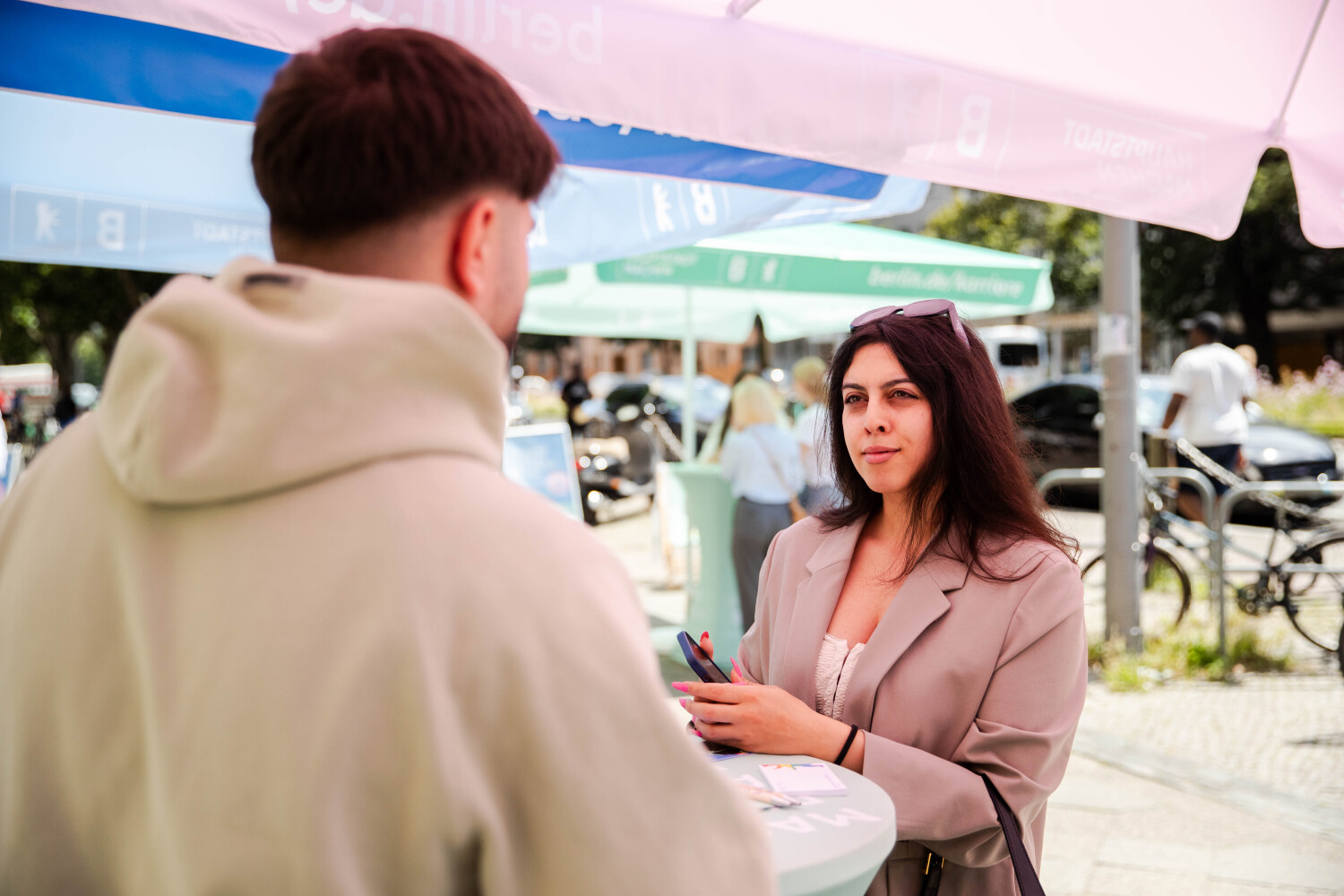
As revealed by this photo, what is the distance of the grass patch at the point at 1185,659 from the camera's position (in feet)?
19.9

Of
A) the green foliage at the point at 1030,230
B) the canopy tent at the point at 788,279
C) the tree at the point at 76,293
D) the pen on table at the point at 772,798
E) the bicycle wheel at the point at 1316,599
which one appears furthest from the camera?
the green foliage at the point at 1030,230

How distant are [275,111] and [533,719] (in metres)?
0.57

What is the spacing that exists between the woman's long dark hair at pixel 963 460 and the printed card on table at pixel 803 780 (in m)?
0.60

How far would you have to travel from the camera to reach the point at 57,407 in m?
22.2

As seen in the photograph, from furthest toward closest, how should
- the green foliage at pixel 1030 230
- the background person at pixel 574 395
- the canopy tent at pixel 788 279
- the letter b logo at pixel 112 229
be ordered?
the green foliage at pixel 1030 230 → the background person at pixel 574 395 → the canopy tent at pixel 788 279 → the letter b logo at pixel 112 229

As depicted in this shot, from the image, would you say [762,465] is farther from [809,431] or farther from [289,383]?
[289,383]

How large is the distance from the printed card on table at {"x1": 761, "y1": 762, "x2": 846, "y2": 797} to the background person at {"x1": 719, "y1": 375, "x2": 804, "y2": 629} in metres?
4.62

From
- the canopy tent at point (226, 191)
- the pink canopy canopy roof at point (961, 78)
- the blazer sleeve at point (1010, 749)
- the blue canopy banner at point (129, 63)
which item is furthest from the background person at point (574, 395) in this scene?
the blazer sleeve at point (1010, 749)

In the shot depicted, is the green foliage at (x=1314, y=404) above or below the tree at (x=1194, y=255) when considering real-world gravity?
below

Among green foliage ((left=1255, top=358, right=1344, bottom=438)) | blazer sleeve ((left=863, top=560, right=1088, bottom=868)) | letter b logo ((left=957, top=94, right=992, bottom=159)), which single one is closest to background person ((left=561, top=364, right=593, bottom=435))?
green foliage ((left=1255, top=358, right=1344, bottom=438))

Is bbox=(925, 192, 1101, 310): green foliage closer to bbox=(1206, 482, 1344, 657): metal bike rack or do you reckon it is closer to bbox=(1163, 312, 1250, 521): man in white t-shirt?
bbox=(1163, 312, 1250, 521): man in white t-shirt

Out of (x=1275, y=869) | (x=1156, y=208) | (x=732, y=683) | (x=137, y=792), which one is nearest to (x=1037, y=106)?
(x=1156, y=208)

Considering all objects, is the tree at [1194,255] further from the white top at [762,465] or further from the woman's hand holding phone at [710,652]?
the woman's hand holding phone at [710,652]

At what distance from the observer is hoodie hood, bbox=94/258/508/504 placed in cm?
80
